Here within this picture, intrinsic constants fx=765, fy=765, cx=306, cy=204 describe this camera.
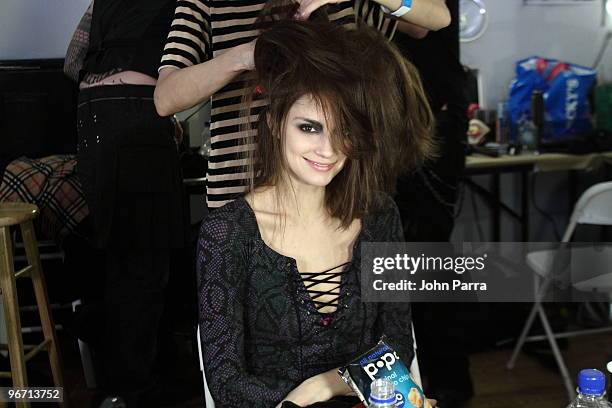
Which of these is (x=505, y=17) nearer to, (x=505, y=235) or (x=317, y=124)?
(x=505, y=235)

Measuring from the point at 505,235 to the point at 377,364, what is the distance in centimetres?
168

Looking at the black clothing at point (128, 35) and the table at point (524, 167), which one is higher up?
the black clothing at point (128, 35)

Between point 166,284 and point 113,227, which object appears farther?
point 166,284

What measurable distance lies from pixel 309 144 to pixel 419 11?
15.7 inches

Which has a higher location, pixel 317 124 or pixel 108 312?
pixel 317 124

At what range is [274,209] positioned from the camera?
4.73 ft

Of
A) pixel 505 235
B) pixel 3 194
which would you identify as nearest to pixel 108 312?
pixel 3 194

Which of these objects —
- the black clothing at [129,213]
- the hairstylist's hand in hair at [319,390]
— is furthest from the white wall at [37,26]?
the hairstylist's hand in hair at [319,390]

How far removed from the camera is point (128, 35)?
172cm

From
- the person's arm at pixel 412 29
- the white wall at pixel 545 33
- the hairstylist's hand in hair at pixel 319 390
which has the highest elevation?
the person's arm at pixel 412 29

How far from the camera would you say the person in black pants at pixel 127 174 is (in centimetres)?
172

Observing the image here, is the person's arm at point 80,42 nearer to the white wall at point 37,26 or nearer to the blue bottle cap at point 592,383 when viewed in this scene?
the white wall at point 37,26
